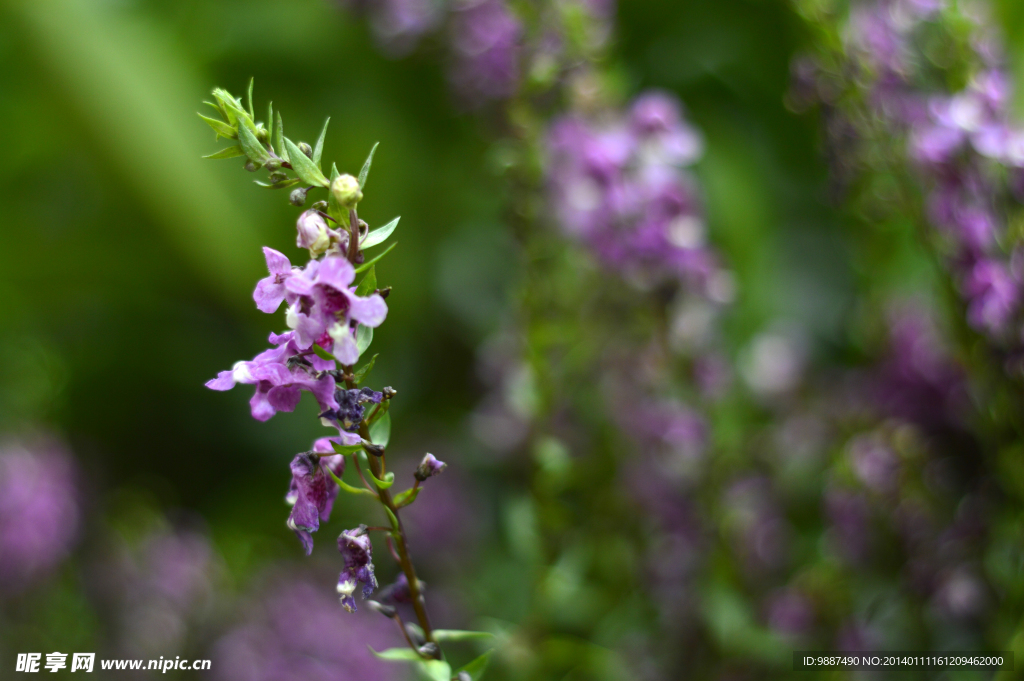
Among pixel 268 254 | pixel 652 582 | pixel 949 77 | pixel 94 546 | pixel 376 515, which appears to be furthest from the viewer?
pixel 94 546

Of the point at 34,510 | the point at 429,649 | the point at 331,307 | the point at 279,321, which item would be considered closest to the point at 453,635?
the point at 429,649

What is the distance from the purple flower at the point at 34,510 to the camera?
782mm

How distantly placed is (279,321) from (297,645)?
311 mm

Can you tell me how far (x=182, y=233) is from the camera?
86 cm

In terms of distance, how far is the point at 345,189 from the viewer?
23cm

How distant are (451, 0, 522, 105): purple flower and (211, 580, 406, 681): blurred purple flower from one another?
1.63 ft

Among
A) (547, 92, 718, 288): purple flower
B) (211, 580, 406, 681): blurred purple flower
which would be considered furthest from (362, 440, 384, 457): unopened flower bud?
(211, 580, 406, 681): blurred purple flower

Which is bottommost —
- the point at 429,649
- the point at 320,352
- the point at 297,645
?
the point at 297,645

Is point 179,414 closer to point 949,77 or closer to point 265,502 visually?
point 265,502

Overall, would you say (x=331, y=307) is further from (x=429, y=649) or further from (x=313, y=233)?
(x=429, y=649)

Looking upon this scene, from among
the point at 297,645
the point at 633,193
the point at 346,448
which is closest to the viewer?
the point at 346,448

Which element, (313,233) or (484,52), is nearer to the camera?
(313,233)

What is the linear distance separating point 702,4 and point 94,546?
36.5 inches

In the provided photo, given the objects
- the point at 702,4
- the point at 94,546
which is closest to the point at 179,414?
the point at 94,546
